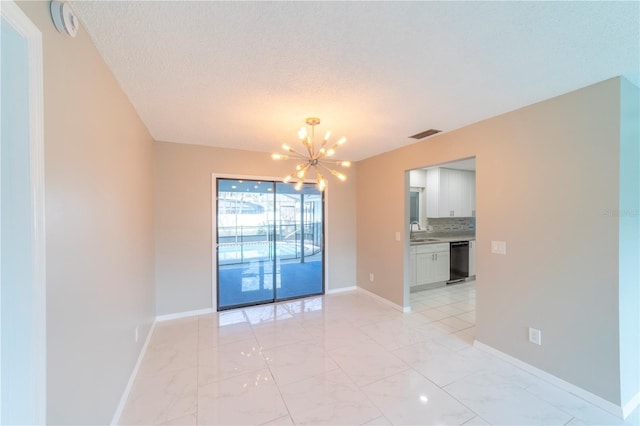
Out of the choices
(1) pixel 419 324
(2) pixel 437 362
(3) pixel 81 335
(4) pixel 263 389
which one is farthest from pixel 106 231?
(1) pixel 419 324

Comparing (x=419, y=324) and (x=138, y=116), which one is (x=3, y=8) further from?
(x=419, y=324)

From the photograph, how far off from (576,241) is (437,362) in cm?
163

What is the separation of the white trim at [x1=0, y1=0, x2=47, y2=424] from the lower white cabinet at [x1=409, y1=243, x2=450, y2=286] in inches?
185

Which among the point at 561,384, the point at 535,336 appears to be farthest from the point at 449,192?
the point at 561,384

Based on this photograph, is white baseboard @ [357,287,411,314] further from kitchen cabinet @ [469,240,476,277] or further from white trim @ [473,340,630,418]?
kitchen cabinet @ [469,240,476,277]

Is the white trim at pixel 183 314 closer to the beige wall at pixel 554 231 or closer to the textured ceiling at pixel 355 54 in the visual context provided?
the textured ceiling at pixel 355 54

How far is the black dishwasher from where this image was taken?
5371 millimetres

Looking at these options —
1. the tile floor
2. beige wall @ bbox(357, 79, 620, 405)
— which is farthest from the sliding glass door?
beige wall @ bbox(357, 79, 620, 405)

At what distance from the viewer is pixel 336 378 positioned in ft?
7.63

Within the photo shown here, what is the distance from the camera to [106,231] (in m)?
1.74

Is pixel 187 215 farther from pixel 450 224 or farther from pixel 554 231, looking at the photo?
pixel 450 224

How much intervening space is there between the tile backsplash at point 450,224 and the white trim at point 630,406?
395 centimetres

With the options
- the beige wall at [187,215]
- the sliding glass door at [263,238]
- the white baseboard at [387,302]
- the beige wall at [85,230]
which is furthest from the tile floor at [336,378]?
the sliding glass door at [263,238]

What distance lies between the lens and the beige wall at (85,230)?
3.62 feet
